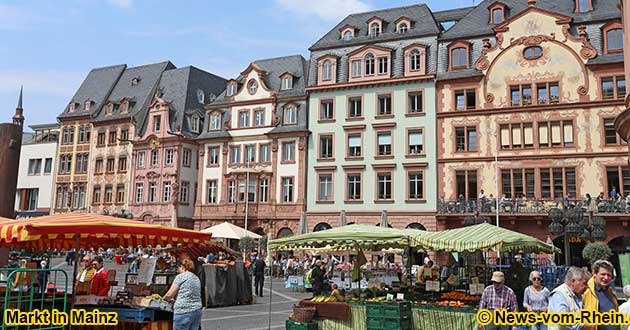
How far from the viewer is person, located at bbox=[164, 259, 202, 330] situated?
9.42 meters

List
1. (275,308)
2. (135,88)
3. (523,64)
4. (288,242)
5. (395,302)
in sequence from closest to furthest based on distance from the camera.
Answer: (395,302), (288,242), (275,308), (523,64), (135,88)

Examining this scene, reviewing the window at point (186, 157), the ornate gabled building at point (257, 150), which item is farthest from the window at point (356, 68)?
the window at point (186, 157)

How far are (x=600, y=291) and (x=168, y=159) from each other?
45.5 m

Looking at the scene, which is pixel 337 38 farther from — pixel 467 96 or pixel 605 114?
pixel 605 114

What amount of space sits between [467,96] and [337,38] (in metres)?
11.3

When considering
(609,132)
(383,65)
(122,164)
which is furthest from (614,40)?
(122,164)

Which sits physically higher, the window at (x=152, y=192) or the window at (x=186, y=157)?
the window at (x=186, y=157)

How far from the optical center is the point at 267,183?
44406mm

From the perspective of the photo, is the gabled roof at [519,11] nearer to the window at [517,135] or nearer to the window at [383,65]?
the window at [383,65]

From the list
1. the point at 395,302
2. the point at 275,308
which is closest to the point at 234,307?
the point at 275,308

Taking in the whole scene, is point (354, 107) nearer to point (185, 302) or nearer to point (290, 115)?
point (290, 115)

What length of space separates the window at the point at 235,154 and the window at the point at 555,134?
21686mm

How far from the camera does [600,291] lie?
21.6ft

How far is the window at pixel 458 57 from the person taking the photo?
3919 cm
